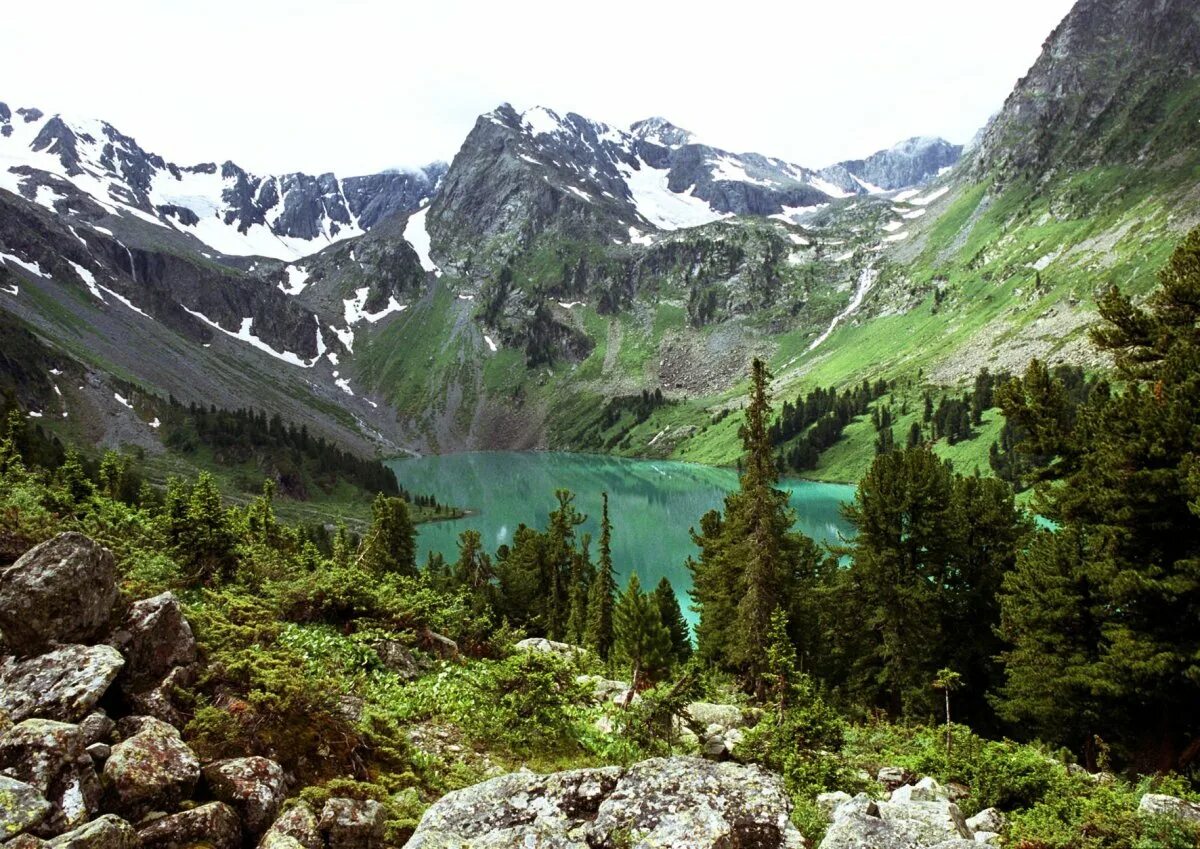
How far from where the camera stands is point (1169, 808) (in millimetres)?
8109

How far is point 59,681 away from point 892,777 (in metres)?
14.9

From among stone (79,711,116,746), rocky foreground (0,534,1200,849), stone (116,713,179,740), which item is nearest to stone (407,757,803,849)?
rocky foreground (0,534,1200,849)

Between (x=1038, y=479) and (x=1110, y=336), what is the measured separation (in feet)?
18.6

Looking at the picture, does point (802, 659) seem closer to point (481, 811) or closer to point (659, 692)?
point (659, 692)

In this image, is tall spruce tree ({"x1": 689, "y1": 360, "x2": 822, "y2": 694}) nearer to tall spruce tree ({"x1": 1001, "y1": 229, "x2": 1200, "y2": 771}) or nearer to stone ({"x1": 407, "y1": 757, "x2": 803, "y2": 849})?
tall spruce tree ({"x1": 1001, "y1": 229, "x2": 1200, "y2": 771})

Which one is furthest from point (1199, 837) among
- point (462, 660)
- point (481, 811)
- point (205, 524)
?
point (205, 524)

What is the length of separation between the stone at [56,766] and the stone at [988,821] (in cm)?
1235

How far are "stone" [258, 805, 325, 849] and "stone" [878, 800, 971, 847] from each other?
22.8 ft

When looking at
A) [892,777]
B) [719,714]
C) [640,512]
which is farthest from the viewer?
[640,512]

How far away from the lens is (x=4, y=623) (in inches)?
362

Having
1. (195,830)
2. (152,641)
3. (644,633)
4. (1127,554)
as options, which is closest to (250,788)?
(195,830)

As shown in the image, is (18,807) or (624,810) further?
(624,810)

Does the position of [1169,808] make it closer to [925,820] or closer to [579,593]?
[925,820]

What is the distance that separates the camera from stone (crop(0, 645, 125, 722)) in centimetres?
835
